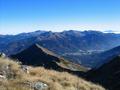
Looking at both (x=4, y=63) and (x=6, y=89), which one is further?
(x=4, y=63)

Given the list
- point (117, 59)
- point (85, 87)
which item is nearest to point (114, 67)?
point (117, 59)

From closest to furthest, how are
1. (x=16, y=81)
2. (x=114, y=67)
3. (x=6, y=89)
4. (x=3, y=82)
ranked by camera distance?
(x=6, y=89) → (x=3, y=82) → (x=16, y=81) → (x=114, y=67)

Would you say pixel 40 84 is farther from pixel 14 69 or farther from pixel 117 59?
pixel 117 59

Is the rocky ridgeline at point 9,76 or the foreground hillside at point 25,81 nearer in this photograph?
the foreground hillside at point 25,81

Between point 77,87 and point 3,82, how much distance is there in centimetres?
709

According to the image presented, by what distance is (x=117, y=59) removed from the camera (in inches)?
5822

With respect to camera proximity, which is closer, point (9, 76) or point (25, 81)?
point (25, 81)

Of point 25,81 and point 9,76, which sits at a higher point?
point 9,76

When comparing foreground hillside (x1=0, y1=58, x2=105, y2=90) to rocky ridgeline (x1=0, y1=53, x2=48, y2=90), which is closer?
foreground hillside (x1=0, y1=58, x2=105, y2=90)

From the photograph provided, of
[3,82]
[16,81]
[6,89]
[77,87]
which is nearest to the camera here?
[6,89]

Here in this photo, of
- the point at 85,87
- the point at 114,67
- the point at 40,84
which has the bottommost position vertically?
the point at 114,67

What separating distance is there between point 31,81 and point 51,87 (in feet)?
4.38

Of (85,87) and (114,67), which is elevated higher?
Result: (85,87)

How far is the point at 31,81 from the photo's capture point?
57.0 ft
